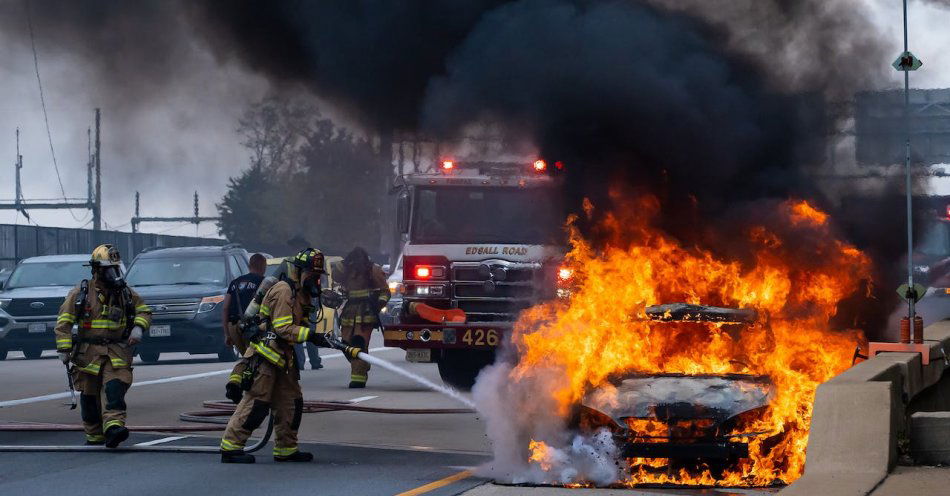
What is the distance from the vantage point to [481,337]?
16438 millimetres

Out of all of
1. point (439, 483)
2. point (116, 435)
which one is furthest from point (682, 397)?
point (116, 435)

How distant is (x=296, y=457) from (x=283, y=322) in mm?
1046

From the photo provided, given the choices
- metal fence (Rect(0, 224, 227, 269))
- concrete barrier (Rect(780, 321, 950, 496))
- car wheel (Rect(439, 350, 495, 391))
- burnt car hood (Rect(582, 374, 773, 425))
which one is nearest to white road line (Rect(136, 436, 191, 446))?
burnt car hood (Rect(582, 374, 773, 425))

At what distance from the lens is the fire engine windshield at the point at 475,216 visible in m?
16.6

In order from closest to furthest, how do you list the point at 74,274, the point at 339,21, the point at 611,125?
the point at 611,125 < the point at 339,21 < the point at 74,274

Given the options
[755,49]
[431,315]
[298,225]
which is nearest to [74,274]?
[431,315]

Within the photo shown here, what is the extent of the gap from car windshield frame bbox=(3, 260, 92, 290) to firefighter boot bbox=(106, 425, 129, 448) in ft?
50.0

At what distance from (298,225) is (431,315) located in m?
54.3

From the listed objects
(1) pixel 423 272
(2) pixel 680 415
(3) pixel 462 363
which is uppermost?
(1) pixel 423 272

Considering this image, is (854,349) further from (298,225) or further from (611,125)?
(298,225)

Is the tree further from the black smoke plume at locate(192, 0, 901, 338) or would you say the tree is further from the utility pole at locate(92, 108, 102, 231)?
the black smoke plume at locate(192, 0, 901, 338)

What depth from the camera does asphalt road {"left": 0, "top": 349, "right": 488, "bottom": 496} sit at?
9.49 meters

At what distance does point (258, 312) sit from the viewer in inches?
432

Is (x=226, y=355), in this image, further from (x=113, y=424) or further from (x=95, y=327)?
(x=113, y=424)
